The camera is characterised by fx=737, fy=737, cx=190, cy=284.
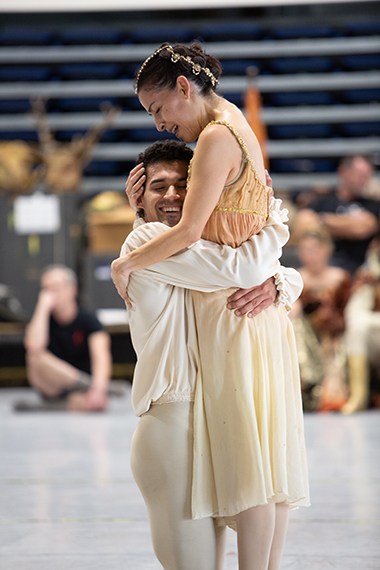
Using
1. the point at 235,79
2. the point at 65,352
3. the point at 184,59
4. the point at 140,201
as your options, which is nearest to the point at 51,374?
the point at 65,352

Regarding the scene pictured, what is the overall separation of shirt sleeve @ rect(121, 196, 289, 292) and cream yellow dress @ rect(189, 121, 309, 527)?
4 cm

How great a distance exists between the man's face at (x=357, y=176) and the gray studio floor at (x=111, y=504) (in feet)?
8.31

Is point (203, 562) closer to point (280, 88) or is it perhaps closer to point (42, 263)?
point (42, 263)

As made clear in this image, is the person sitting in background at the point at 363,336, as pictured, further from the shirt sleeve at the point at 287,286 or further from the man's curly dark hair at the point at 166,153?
the man's curly dark hair at the point at 166,153

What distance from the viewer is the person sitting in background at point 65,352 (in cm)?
536

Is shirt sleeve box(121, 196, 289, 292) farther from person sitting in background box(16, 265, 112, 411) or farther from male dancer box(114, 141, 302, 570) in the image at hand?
person sitting in background box(16, 265, 112, 411)

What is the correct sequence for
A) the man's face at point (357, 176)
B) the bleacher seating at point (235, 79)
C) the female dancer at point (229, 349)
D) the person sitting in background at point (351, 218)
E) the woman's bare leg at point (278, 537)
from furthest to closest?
the bleacher seating at point (235, 79), the man's face at point (357, 176), the person sitting in background at point (351, 218), the woman's bare leg at point (278, 537), the female dancer at point (229, 349)

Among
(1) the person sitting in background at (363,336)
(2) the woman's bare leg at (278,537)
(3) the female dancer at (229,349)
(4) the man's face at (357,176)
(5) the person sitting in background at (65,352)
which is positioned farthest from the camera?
(4) the man's face at (357,176)

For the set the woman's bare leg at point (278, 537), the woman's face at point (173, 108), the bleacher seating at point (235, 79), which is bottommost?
the woman's bare leg at point (278, 537)

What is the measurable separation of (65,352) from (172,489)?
13.4ft

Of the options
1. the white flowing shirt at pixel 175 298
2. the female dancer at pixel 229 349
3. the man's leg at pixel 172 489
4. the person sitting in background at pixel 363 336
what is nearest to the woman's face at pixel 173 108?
the female dancer at pixel 229 349

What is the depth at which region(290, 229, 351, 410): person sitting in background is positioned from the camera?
16.6 ft

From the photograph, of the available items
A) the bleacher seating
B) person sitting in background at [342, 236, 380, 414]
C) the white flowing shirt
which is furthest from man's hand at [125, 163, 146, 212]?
the bleacher seating

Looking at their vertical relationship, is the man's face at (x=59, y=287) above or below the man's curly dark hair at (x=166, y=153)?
below
